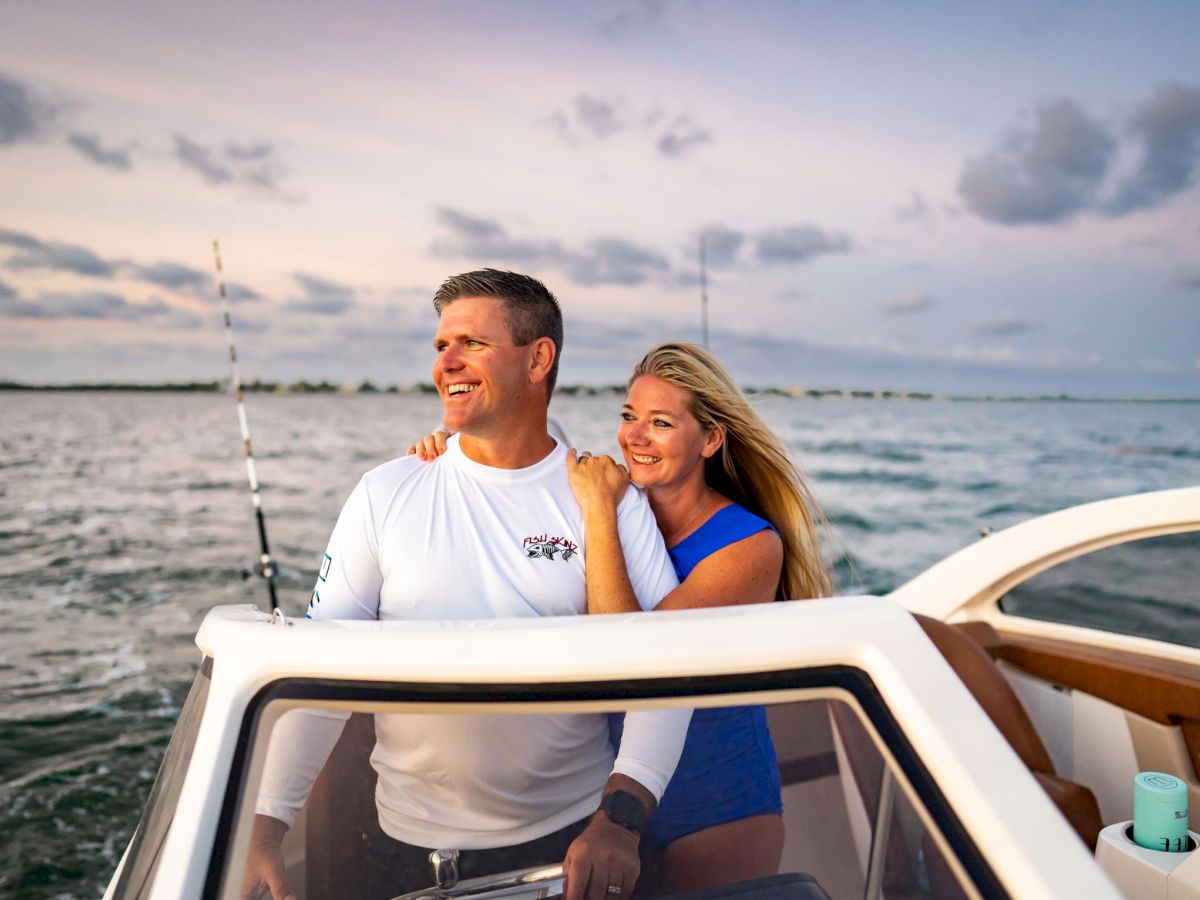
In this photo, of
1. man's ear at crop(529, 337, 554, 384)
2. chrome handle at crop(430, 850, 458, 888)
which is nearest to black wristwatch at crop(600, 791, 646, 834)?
chrome handle at crop(430, 850, 458, 888)

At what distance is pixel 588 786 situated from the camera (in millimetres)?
1131

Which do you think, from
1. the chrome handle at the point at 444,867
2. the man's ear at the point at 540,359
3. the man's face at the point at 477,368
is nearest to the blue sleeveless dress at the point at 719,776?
the chrome handle at the point at 444,867

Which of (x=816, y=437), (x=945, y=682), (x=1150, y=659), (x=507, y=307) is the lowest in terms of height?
(x=816, y=437)

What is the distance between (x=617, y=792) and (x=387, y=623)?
0.37 m

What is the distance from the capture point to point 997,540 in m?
3.42

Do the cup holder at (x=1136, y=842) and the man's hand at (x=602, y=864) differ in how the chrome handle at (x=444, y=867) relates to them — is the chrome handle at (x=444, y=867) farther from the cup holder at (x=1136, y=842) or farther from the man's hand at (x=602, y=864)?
the cup holder at (x=1136, y=842)

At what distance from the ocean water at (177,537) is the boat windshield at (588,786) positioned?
1.57 meters

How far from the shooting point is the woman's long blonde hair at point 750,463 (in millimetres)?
2609

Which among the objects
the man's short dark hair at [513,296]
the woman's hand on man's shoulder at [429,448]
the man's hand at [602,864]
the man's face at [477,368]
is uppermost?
the man's short dark hair at [513,296]

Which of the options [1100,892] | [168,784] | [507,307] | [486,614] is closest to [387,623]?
[168,784]

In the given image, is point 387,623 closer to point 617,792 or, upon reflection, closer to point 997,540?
point 617,792

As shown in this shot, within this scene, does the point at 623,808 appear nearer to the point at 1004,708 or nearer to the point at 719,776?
the point at 719,776

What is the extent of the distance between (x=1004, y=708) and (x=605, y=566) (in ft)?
4.68

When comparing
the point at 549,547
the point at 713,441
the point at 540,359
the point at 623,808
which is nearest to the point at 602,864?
the point at 623,808
